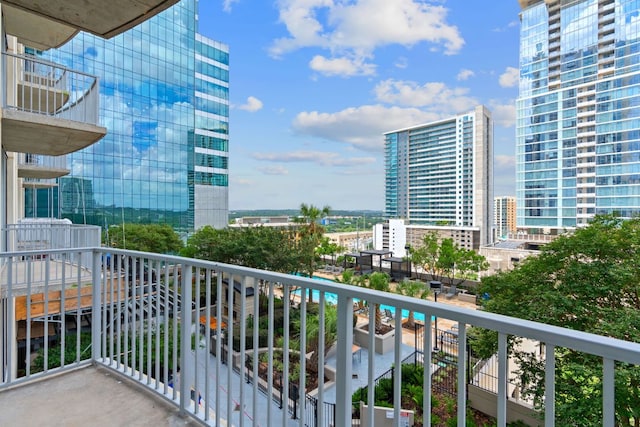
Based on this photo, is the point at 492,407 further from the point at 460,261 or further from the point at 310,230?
the point at 460,261

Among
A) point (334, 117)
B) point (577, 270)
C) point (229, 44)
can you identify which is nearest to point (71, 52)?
point (229, 44)

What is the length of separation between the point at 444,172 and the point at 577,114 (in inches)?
657

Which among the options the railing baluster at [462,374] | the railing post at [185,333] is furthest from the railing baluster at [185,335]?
the railing baluster at [462,374]

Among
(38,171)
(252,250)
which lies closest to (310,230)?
(252,250)

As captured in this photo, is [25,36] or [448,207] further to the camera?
[448,207]

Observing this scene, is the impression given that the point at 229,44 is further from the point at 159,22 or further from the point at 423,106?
the point at 423,106

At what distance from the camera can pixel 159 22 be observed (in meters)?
23.1

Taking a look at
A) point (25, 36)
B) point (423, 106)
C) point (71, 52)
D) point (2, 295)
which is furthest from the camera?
point (423, 106)

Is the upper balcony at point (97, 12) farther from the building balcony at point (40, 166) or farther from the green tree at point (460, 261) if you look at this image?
the green tree at point (460, 261)

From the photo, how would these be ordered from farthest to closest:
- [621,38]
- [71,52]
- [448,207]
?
1. [448,207]
2. [621,38]
3. [71,52]

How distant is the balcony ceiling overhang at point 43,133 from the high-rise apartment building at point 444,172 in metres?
40.7

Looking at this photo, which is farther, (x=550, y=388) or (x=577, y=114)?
(x=577, y=114)

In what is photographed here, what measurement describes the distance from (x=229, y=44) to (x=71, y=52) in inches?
488

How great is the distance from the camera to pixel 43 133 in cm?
469
